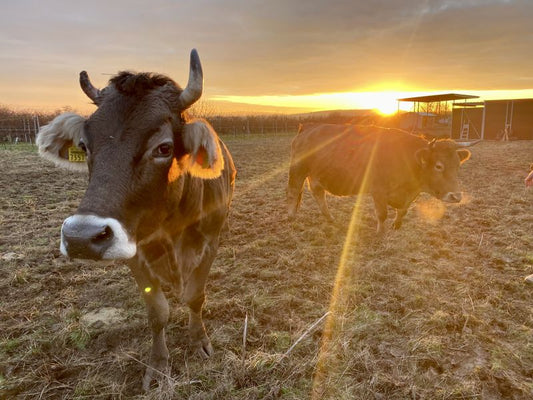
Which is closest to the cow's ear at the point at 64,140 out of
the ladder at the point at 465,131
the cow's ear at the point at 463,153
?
the cow's ear at the point at 463,153

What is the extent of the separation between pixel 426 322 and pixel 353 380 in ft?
3.89

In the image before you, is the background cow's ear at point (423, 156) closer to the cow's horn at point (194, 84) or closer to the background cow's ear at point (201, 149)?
the background cow's ear at point (201, 149)

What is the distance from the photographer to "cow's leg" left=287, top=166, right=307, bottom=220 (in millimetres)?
6867

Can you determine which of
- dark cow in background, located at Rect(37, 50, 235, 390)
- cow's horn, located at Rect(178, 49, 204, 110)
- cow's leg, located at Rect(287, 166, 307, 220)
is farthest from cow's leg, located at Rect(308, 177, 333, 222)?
cow's horn, located at Rect(178, 49, 204, 110)

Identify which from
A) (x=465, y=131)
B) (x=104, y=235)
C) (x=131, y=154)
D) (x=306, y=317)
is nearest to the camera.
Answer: (x=104, y=235)

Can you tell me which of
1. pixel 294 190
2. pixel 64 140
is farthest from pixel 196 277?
pixel 294 190

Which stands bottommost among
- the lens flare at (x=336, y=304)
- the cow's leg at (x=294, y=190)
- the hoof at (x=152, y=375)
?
the hoof at (x=152, y=375)

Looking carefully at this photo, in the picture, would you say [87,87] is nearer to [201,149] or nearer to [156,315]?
[201,149]

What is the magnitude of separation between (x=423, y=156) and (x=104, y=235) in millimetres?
5196

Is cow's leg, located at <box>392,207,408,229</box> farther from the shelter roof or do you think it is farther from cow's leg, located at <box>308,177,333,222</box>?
the shelter roof

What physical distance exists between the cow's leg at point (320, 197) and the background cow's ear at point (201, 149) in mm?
4563

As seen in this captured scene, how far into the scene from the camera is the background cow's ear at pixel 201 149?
235cm

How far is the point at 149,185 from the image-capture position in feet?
7.05

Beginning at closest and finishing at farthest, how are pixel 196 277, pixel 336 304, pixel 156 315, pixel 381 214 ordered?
pixel 156 315 → pixel 196 277 → pixel 336 304 → pixel 381 214
